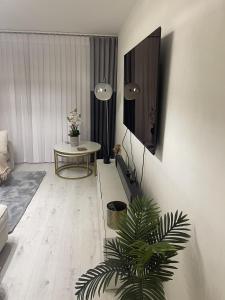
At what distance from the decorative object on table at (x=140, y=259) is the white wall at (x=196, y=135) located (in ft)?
0.39

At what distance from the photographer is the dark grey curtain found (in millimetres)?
4289

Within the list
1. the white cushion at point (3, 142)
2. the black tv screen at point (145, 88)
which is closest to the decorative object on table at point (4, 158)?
the white cushion at point (3, 142)

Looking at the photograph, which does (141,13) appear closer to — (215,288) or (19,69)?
(215,288)

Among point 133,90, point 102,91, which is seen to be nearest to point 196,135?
point 133,90

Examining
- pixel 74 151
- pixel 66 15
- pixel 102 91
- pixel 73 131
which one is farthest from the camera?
pixel 73 131

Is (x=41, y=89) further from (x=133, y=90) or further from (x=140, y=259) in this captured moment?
(x=140, y=259)

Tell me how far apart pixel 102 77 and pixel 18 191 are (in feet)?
7.73

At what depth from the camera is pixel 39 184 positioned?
152 inches

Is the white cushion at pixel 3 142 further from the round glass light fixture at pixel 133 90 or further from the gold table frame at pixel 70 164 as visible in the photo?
the round glass light fixture at pixel 133 90

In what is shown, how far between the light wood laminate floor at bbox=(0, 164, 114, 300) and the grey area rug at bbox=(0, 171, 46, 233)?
79 millimetres

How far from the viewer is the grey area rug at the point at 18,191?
2.96m

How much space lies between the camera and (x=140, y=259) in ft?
3.51

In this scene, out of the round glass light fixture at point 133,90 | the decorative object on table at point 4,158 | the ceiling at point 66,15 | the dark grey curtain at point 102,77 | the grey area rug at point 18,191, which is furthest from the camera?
the dark grey curtain at point 102,77

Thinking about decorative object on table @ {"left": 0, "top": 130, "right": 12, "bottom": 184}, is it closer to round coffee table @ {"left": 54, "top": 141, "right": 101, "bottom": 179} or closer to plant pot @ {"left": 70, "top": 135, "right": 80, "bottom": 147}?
round coffee table @ {"left": 54, "top": 141, "right": 101, "bottom": 179}
